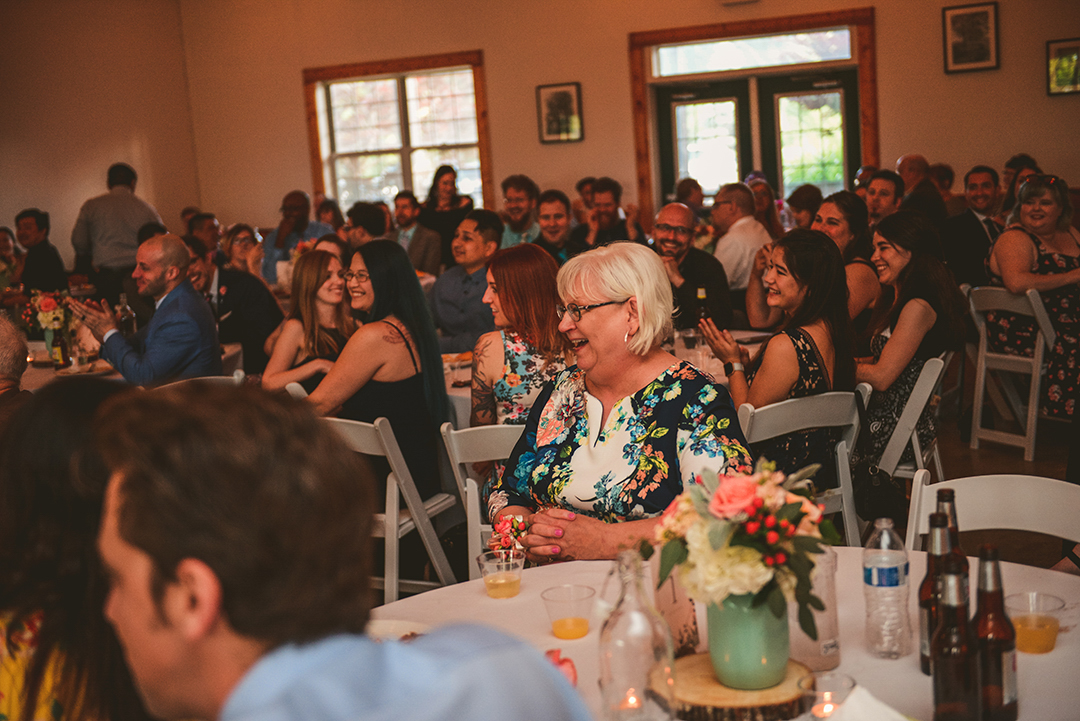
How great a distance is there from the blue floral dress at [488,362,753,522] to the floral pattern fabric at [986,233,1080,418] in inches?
145

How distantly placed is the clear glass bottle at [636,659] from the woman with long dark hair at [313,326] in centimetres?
300

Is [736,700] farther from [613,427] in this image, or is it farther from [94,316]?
[94,316]

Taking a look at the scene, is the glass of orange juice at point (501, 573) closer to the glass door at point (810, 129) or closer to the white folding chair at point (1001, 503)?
the white folding chair at point (1001, 503)

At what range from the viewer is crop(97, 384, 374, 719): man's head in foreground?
826 mm

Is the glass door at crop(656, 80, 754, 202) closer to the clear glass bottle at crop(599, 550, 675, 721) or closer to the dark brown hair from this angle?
the clear glass bottle at crop(599, 550, 675, 721)

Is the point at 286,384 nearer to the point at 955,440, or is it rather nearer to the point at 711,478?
the point at 711,478

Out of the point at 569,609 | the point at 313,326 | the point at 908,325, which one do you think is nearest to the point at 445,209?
the point at 313,326

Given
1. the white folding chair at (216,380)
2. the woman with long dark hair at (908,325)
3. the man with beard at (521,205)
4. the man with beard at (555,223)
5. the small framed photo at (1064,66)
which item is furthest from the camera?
the small framed photo at (1064,66)

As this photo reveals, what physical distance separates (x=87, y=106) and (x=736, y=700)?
1188cm

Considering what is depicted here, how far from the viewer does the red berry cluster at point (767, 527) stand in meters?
1.29

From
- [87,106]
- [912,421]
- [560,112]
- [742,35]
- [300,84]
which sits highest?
[300,84]

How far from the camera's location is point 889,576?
158cm

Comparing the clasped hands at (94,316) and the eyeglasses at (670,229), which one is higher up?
the eyeglasses at (670,229)

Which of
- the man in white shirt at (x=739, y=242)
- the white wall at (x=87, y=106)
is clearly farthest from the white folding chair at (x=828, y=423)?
the white wall at (x=87, y=106)
